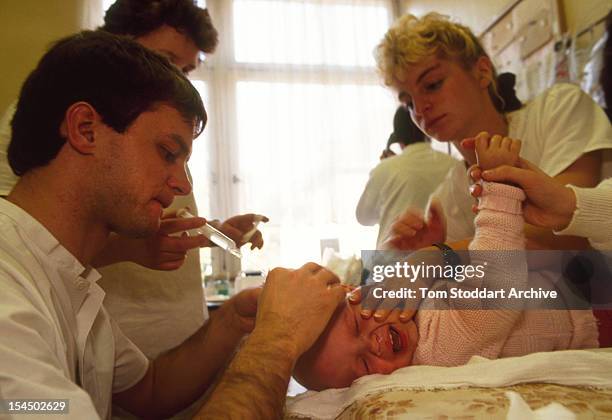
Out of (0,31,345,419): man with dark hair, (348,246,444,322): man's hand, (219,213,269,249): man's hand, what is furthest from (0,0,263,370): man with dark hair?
(348,246,444,322): man's hand

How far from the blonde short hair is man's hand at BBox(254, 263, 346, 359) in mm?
708

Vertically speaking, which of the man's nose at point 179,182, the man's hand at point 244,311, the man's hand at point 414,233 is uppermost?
the man's nose at point 179,182

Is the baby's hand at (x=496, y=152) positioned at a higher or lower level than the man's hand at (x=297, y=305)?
higher

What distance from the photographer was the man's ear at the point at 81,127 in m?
0.72

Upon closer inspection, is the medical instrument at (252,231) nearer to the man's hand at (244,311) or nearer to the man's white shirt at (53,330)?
the man's hand at (244,311)

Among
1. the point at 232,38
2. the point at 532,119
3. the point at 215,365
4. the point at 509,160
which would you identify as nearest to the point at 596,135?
the point at 532,119

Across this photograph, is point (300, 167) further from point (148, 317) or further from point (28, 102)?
point (28, 102)

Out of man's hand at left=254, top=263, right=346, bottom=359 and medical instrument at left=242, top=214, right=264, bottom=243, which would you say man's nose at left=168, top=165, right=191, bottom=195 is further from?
medical instrument at left=242, top=214, right=264, bottom=243

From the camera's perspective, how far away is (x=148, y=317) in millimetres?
1193

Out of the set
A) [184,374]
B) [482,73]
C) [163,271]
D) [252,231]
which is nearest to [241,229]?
[252,231]

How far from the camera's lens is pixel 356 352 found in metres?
0.85

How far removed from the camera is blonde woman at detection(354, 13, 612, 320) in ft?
3.41

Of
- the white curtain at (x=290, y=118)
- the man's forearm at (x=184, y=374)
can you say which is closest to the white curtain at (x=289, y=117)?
the white curtain at (x=290, y=118)

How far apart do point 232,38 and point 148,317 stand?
253cm
